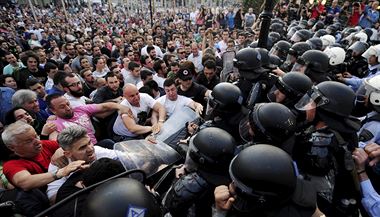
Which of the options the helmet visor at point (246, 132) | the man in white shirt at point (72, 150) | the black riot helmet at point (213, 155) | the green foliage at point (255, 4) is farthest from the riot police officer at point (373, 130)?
the green foliage at point (255, 4)

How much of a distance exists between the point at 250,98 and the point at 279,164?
2265 millimetres

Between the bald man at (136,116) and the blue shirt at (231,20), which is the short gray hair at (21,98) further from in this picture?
the blue shirt at (231,20)

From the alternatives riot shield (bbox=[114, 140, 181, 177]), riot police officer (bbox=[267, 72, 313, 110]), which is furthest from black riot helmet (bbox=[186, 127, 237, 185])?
riot police officer (bbox=[267, 72, 313, 110])

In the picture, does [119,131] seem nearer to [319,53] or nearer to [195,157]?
[195,157]

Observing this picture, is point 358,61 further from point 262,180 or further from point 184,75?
point 262,180

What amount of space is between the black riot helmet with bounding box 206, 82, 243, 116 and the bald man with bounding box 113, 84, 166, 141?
1160mm

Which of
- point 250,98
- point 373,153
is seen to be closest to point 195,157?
point 373,153

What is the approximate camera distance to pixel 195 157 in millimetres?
2051

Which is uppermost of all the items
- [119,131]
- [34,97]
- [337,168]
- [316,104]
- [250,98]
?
[316,104]

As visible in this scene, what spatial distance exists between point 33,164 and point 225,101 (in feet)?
7.03

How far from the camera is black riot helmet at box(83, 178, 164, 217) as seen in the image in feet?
4.50

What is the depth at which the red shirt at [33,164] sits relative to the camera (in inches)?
102

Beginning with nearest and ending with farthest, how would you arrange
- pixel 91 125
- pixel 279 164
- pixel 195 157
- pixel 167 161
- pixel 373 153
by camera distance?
pixel 279 164 → pixel 195 157 → pixel 373 153 → pixel 167 161 → pixel 91 125

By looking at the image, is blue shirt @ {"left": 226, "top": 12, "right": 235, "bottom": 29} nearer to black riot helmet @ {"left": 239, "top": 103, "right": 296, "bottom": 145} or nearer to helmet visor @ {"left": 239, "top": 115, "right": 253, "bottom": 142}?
helmet visor @ {"left": 239, "top": 115, "right": 253, "bottom": 142}
